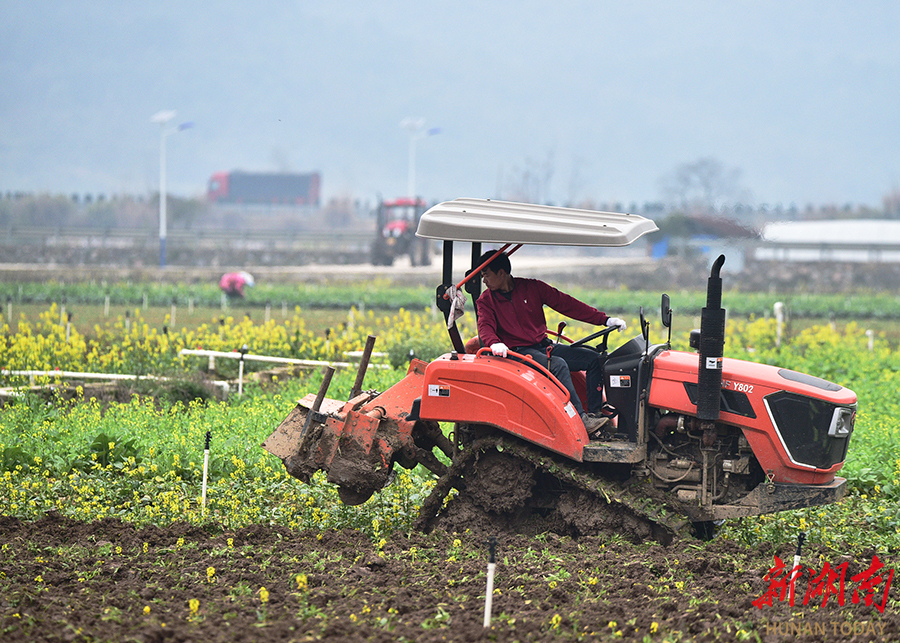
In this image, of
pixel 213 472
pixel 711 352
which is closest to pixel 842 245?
pixel 213 472

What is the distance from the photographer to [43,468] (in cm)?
904

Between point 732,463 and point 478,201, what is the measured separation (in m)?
2.52

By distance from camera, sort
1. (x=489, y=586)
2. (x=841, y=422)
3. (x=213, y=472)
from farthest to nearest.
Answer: (x=213, y=472) → (x=841, y=422) → (x=489, y=586)

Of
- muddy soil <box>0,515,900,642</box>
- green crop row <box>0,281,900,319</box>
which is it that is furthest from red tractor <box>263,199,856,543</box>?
green crop row <box>0,281,900,319</box>

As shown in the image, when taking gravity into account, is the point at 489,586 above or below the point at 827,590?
above

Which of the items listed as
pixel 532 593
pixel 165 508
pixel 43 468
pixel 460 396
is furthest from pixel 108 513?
pixel 532 593

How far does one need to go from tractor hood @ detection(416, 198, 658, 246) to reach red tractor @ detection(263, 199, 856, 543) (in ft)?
0.04

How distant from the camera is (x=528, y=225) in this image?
22.5ft

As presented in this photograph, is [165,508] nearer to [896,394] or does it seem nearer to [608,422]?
[608,422]

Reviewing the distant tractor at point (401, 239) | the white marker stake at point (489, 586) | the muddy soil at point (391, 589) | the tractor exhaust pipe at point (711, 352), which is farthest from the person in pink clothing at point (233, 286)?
the white marker stake at point (489, 586)

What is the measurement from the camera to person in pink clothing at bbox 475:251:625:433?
7.22m

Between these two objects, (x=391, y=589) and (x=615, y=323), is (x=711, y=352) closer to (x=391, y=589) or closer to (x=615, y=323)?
(x=615, y=323)

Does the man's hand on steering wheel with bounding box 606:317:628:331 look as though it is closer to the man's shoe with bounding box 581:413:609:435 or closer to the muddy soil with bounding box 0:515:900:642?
the man's shoe with bounding box 581:413:609:435

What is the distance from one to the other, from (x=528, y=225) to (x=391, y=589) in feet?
8.39
